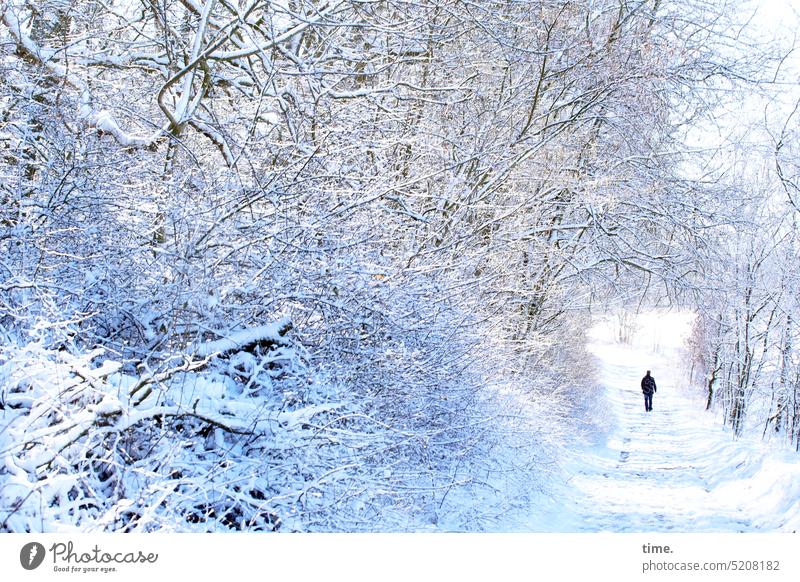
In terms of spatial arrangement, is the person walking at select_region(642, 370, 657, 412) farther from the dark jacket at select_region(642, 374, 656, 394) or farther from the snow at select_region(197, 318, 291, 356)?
the snow at select_region(197, 318, 291, 356)

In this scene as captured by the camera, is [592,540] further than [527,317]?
No

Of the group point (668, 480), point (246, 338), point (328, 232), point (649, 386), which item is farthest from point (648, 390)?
point (246, 338)

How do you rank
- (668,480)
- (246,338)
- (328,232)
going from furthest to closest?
(668,480)
(328,232)
(246,338)

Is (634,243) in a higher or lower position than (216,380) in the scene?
higher

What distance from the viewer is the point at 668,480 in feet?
24.2

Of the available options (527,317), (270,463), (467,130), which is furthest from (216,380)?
(527,317)

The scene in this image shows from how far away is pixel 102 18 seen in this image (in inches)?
219

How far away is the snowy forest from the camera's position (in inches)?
123

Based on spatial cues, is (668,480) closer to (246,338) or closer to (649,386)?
(246,338)

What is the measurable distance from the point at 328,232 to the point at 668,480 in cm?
506

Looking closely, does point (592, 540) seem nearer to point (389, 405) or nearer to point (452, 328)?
point (389, 405)

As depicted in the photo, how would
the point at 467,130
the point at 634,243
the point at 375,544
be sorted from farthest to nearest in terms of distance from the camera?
the point at 634,243
the point at 467,130
the point at 375,544

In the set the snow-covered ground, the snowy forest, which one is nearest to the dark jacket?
the snow-covered ground

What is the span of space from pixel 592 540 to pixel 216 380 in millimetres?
2071
